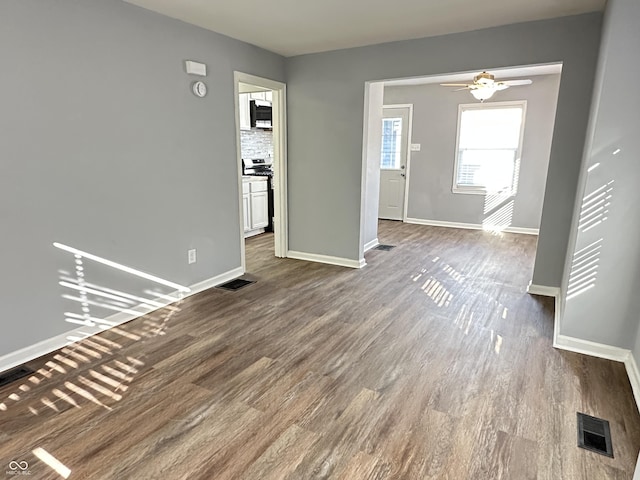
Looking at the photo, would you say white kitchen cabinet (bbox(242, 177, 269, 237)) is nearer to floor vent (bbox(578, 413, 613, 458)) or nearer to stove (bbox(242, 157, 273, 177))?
stove (bbox(242, 157, 273, 177))

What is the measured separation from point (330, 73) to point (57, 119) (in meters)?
2.79

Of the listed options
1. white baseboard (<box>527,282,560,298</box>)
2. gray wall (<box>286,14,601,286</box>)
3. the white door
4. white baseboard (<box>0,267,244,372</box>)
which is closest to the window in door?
the white door

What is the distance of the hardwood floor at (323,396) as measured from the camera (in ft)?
5.60

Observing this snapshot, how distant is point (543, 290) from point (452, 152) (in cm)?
381

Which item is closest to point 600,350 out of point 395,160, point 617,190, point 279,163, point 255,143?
point 617,190

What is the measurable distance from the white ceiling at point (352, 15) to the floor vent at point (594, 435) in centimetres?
284

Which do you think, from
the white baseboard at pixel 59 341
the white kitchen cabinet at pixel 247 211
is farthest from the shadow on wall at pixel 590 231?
the white kitchen cabinet at pixel 247 211

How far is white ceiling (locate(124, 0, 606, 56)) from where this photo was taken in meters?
2.84

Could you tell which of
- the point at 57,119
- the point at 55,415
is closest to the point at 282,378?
the point at 55,415

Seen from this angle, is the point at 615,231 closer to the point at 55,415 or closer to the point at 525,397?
the point at 525,397

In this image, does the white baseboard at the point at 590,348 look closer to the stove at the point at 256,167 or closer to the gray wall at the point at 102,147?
the gray wall at the point at 102,147

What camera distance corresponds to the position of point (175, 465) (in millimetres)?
1681

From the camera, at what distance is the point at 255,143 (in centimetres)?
678

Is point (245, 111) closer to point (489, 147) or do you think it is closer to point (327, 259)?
point (327, 259)
